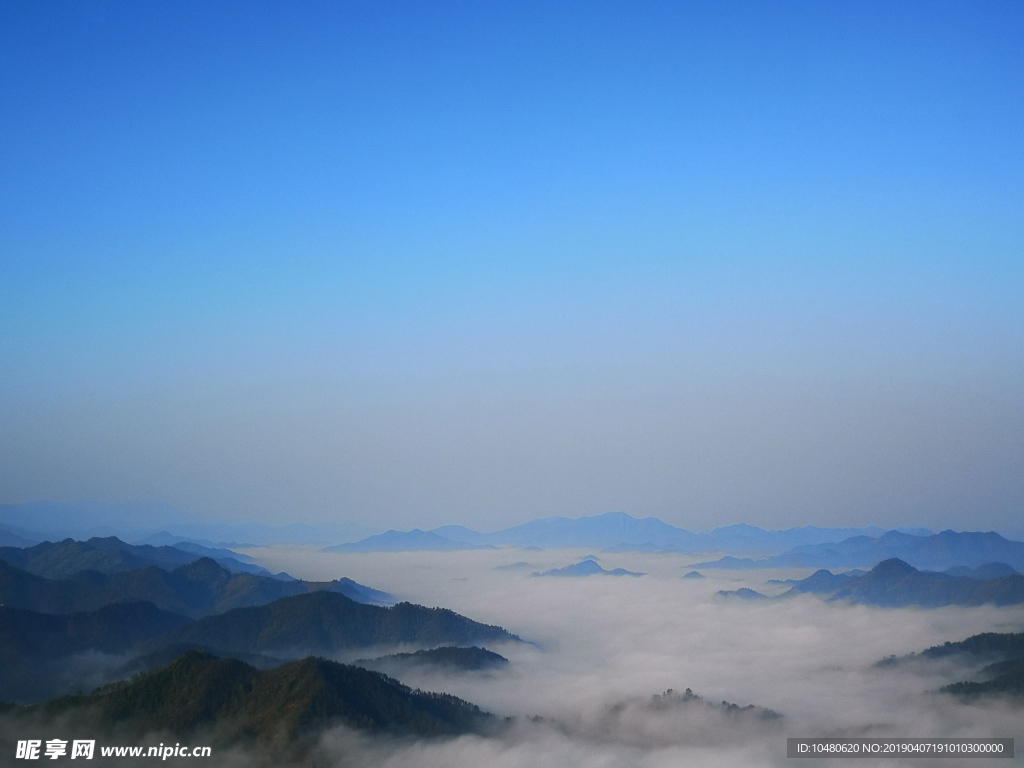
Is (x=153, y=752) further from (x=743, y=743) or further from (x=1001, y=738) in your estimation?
(x=1001, y=738)

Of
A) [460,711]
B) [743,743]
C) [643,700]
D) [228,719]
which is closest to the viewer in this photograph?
[228,719]

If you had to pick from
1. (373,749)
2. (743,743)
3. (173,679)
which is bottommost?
(743,743)

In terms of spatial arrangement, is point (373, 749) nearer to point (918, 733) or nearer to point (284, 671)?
point (284, 671)

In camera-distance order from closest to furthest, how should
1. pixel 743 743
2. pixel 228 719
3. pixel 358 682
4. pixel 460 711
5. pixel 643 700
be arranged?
1. pixel 228 719
2. pixel 358 682
3. pixel 460 711
4. pixel 743 743
5. pixel 643 700

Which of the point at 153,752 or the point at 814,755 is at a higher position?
the point at 153,752

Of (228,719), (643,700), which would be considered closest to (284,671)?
(228,719)

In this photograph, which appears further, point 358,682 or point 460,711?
point 460,711
